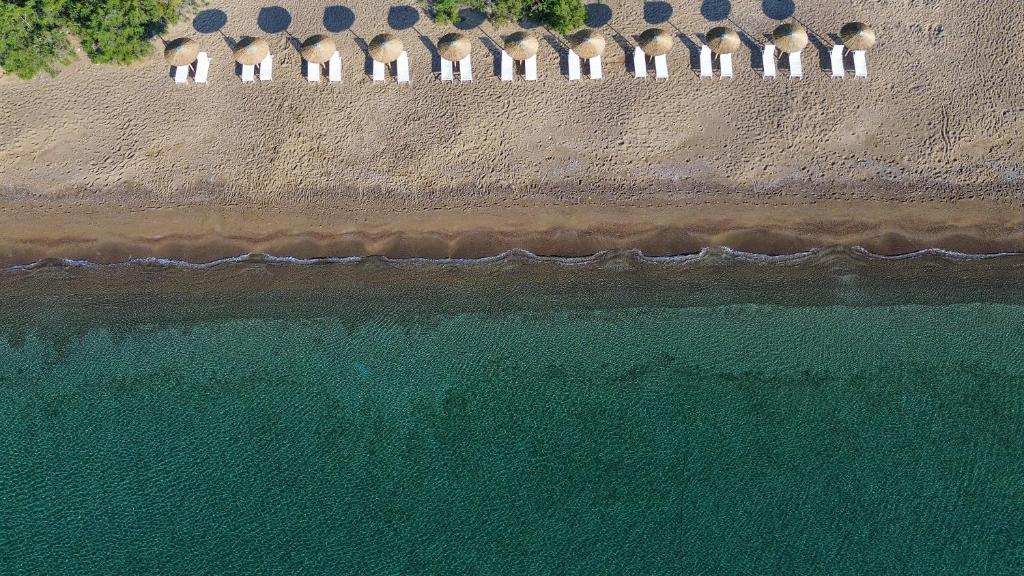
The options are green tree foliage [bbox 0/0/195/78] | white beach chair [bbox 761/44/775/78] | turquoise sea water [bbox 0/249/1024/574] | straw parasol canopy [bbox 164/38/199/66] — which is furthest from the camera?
white beach chair [bbox 761/44/775/78]

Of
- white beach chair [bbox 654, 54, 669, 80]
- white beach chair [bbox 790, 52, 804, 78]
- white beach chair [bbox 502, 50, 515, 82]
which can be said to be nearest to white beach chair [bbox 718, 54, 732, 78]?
white beach chair [bbox 654, 54, 669, 80]

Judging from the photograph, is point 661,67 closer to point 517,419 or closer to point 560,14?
point 560,14

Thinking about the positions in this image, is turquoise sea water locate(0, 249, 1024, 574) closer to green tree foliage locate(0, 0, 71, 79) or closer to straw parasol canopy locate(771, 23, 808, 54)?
green tree foliage locate(0, 0, 71, 79)

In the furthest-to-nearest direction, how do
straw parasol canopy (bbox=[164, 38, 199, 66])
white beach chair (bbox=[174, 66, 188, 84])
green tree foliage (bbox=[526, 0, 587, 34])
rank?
white beach chair (bbox=[174, 66, 188, 84]), straw parasol canopy (bbox=[164, 38, 199, 66]), green tree foliage (bbox=[526, 0, 587, 34])

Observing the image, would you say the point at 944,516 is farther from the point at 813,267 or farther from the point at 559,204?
the point at 559,204

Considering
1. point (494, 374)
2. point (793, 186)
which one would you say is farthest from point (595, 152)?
point (494, 374)

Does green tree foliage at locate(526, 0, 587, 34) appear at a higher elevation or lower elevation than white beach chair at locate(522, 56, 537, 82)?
higher

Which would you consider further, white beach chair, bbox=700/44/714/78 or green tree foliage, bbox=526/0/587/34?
white beach chair, bbox=700/44/714/78
